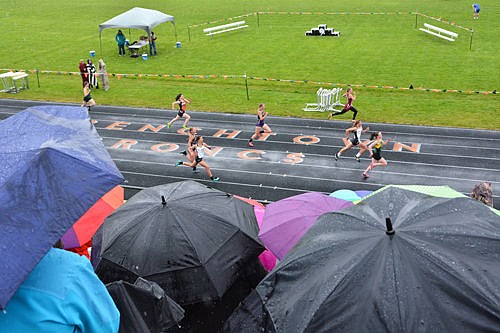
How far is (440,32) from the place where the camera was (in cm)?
2956

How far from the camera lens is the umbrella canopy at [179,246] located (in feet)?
20.9

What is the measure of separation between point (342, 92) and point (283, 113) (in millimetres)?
3435

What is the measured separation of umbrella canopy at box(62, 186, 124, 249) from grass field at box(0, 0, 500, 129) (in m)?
10.1

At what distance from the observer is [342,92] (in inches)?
798

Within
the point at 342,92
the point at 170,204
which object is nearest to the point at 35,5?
the point at 342,92

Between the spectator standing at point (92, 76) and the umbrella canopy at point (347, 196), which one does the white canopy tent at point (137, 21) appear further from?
the umbrella canopy at point (347, 196)

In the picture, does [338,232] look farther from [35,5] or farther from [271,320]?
[35,5]

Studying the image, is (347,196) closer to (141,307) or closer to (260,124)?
(141,307)

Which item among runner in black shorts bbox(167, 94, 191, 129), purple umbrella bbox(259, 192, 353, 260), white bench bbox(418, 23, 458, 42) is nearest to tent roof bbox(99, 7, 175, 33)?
runner in black shorts bbox(167, 94, 191, 129)

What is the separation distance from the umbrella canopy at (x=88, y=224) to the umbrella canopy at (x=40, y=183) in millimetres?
3474

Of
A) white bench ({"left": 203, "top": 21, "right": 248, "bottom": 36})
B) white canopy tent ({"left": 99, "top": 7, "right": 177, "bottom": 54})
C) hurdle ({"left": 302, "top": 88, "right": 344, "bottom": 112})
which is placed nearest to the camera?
hurdle ({"left": 302, "top": 88, "right": 344, "bottom": 112})

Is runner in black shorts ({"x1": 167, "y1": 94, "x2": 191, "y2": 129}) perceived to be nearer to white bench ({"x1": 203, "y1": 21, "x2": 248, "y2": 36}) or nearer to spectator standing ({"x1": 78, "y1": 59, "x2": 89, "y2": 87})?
spectator standing ({"x1": 78, "y1": 59, "x2": 89, "y2": 87})

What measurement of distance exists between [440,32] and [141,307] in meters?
29.5

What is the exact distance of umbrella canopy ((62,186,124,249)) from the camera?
8469 mm
